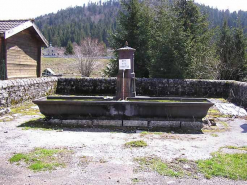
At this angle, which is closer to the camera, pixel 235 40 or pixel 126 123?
pixel 126 123

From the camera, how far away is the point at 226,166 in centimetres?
399

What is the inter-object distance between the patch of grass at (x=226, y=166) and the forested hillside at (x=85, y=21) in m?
18.2

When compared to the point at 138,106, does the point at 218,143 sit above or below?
below

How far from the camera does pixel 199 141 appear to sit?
5547mm

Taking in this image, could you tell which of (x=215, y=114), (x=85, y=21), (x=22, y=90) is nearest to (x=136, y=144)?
(x=215, y=114)

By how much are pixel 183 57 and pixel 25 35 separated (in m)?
9.05

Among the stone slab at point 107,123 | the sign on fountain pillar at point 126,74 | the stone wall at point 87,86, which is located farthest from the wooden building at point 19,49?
the stone slab at point 107,123

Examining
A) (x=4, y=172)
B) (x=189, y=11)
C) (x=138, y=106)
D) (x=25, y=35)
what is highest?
(x=189, y=11)

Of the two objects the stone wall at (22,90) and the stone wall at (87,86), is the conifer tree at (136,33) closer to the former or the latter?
the stone wall at (87,86)

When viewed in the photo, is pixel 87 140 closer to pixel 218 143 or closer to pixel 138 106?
pixel 138 106

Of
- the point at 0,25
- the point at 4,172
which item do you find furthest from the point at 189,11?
the point at 4,172

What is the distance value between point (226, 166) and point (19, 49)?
37.6ft

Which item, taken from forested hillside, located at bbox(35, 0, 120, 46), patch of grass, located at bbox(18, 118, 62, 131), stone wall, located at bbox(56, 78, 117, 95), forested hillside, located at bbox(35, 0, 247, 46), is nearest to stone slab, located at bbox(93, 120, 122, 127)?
patch of grass, located at bbox(18, 118, 62, 131)

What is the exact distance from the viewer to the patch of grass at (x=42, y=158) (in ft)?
12.8
